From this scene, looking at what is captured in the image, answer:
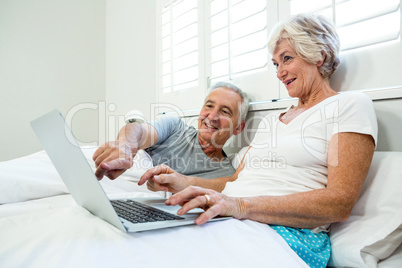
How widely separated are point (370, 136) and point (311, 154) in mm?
162

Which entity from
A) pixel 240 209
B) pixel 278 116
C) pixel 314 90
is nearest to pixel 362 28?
pixel 314 90

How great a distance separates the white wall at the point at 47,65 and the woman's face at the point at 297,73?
6.61 feet

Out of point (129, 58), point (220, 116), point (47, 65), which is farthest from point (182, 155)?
point (47, 65)

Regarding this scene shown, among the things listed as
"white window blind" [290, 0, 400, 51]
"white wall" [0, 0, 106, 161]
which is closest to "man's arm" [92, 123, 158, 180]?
"white window blind" [290, 0, 400, 51]

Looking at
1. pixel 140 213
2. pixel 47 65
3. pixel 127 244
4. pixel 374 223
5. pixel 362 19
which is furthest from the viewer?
pixel 47 65

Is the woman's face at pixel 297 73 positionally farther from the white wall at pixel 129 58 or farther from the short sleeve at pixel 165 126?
the white wall at pixel 129 58

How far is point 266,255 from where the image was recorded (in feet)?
1.54

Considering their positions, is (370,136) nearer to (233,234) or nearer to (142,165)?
(233,234)

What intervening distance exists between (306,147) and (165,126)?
0.70m

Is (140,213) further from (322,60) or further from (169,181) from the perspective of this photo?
(322,60)

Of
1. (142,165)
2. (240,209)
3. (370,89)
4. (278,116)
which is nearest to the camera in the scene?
(240,209)

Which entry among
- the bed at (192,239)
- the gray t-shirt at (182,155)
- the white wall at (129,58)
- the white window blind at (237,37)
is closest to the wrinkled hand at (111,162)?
the bed at (192,239)

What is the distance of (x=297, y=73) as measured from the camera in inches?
37.9

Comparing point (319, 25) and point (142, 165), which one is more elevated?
point (319, 25)
